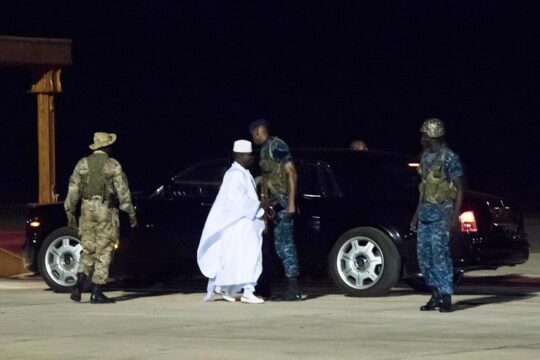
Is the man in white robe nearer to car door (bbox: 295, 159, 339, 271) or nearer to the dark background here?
car door (bbox: 295, 159, 339, 271)

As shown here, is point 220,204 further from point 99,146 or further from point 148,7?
point 148,7

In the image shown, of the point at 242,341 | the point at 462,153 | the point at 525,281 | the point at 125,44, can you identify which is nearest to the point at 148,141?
the point at 125,44

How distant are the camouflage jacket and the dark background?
32.3 metres

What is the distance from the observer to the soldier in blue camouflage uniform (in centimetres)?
1598

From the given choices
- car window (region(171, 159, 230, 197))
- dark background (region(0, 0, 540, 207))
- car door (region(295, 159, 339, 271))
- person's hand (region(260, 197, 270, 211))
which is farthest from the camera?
dark background (region(0, 0, 540, 207))

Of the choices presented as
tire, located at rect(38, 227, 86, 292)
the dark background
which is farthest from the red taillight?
the dark background

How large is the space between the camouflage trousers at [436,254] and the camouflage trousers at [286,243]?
59.6 inches

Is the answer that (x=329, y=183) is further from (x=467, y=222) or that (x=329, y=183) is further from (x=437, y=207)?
(x=437, y=207)

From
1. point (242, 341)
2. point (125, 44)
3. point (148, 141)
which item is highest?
point (125, 44)

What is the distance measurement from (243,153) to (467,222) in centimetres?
213

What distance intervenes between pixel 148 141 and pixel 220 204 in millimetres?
33816

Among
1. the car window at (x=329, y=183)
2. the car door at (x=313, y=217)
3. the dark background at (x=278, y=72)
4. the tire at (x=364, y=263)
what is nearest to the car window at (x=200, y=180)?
the car door at (x=313, y=217)

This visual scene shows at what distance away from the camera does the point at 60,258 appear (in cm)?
1728

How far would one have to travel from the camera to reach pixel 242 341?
12.5 m
